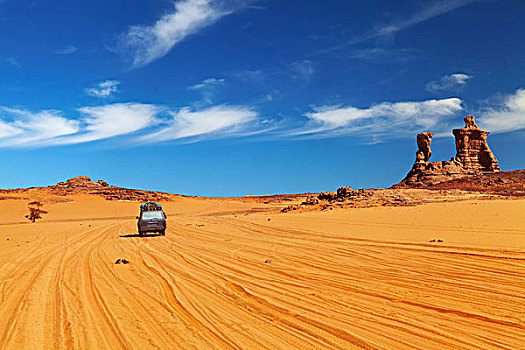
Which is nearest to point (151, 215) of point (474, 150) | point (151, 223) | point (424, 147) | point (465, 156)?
point (151, 223)

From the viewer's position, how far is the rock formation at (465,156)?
73875 mm

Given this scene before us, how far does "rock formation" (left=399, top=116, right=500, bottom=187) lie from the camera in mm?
73875

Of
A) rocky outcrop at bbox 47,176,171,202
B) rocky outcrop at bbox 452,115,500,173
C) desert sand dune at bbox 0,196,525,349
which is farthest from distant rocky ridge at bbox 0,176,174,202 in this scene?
desert sand dune at bbox 0,196,525,349

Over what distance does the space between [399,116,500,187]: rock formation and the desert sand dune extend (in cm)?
6371

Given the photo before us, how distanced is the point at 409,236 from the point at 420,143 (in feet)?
225

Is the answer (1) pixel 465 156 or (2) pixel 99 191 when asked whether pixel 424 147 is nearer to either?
(1) pixel 465 156

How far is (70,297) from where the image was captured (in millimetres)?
7770

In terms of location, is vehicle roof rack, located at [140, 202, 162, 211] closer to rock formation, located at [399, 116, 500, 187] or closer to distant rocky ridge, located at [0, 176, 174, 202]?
distant rocky ridge, located at [0, 176, 174, 202]

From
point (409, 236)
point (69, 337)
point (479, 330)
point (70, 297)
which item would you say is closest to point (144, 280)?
point (70, 297)

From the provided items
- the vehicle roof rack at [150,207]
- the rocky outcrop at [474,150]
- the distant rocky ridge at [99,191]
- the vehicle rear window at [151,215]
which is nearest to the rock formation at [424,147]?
the rocky outcrop at [474,150]

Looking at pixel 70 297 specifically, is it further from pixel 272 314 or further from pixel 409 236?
pixel 409 236

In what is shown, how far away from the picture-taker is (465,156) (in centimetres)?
7688

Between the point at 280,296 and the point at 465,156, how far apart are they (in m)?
81.1

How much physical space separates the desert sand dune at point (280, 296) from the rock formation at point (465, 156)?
2508 inches
